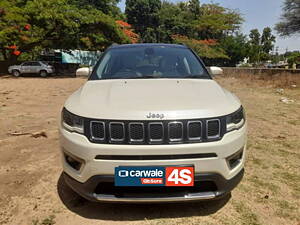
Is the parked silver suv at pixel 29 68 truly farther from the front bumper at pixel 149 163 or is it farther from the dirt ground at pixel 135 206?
the front bumper at pixel 149 163

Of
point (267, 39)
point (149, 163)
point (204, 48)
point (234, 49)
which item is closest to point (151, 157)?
point (149, 163)

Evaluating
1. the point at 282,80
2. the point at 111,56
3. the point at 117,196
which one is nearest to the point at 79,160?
the point at 117,196

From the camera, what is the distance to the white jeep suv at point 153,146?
1854 millimetres

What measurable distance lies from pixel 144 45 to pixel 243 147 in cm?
204

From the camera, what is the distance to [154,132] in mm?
1864

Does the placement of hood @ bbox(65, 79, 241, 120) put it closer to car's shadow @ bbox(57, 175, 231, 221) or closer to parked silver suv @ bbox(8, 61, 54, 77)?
car's shadow @ bbox(57, 175, 231, 221)

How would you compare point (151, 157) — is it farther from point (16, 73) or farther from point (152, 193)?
point (16, 73)

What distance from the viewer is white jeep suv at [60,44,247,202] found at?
6.08 feet

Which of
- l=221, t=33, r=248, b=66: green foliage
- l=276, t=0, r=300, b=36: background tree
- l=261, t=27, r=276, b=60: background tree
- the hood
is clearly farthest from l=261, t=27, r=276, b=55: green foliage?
the hood

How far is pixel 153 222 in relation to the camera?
2098 millimetres

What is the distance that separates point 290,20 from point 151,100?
67.6 feet

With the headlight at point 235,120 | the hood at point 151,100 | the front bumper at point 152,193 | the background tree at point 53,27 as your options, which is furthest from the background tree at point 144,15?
the front bumper at point 152,193

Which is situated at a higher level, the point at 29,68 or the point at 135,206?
the point at 135,206

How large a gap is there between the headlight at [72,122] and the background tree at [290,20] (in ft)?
65.8
